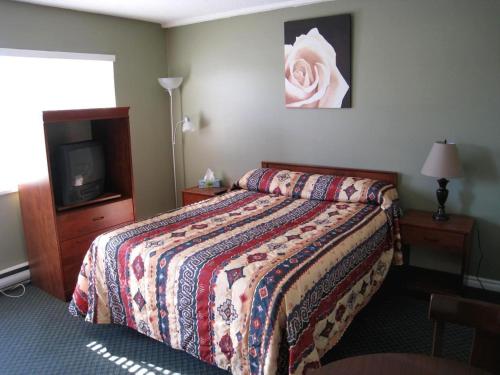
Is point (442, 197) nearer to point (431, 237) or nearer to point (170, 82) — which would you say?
point (431, 237)

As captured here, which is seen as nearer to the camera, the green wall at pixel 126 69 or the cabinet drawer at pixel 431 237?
the cabinet drawer at pixel 431 237

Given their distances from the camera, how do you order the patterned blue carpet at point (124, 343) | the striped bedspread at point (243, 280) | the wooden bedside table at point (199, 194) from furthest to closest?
the wooden bedside table at point (199, 194)
the patterned blue carpet at point (124, 343)
the striped bedspread at point (243, 280)

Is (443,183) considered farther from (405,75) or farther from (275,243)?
(275,243)

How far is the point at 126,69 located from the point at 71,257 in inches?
76.4

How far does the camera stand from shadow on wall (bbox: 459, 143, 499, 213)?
309cm

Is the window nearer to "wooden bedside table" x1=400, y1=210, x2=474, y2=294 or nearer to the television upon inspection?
the television

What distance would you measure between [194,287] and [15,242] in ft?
6.77

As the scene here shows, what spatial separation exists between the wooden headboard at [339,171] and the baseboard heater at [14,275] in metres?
2.26

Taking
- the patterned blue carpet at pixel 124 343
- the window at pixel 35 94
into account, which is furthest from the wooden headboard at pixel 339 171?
the window at pixel 35 94

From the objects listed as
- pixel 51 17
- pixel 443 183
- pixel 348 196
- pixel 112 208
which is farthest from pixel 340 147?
pixel 51 17

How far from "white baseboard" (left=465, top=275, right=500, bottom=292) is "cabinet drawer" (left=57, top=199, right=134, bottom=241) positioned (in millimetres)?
2756

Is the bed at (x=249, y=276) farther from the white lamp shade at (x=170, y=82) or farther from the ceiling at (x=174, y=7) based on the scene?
the ceiling at (x=174, y=7)

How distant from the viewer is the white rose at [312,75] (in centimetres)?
361

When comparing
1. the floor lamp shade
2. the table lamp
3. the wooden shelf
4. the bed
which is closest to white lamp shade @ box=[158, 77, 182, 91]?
the floor lamp shade
